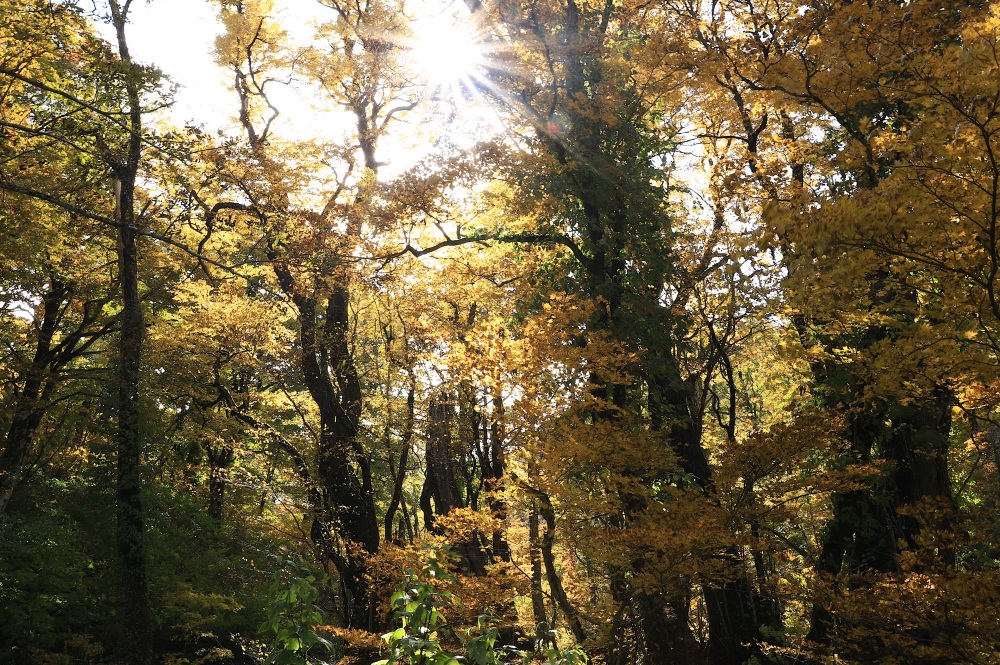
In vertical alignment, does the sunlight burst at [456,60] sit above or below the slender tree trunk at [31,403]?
above

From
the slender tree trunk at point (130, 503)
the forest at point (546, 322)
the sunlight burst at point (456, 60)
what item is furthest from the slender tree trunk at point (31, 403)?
the sunlight burst at point (456, 60)

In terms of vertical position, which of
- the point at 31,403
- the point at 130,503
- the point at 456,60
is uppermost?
the point at 456,60

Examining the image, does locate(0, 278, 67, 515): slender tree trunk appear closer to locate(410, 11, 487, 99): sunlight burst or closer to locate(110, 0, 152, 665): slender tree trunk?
locate(110, 0, 152, 665): slender tree trunk

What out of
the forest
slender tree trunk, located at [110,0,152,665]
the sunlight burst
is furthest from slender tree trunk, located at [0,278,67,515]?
the sunlight burst

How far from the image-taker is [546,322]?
7.18 metres

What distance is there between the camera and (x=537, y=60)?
8.23 meters

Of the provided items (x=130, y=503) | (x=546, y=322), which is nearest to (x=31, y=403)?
(x=130, y=503)

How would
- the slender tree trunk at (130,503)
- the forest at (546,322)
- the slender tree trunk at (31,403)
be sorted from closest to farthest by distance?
the forest at (546,322) < the slender tree trunk at (130,503) < the slender tree trunk at (31,403)

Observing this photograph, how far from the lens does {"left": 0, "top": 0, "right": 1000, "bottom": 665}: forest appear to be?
479cm

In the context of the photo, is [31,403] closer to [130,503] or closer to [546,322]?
[130,503]

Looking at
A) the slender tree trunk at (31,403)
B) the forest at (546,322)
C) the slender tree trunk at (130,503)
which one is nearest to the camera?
the forest at (546,322)

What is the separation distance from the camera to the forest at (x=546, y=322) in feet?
15.7

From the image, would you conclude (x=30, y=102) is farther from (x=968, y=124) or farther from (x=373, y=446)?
(x=968, y=124)

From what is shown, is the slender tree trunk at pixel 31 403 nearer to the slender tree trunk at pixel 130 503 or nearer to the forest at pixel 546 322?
the forest at pixel 546 322
